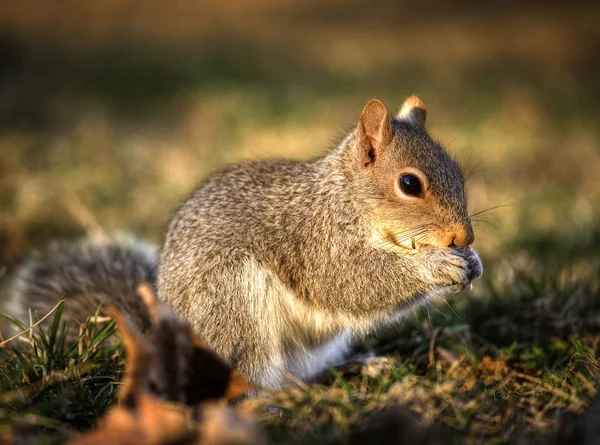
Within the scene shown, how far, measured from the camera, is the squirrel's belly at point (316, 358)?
2969mm

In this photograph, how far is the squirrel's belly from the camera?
2969 millimetres

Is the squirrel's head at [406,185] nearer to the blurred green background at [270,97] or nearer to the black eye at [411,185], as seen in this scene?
the black eye at [411,185]

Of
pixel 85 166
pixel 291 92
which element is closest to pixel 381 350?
pixel 85 166

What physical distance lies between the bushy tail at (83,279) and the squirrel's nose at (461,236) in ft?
5.00

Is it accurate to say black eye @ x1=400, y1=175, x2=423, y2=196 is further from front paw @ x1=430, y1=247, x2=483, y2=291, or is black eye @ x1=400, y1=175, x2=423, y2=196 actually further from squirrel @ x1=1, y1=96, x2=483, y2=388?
front paw @ x1=430, y1=247, x2=483, y2=291

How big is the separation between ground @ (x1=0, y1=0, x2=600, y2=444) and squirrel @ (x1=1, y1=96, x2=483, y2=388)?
0.28 m

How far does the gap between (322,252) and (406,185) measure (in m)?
0.48

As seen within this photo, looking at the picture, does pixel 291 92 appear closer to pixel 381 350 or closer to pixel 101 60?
pixel 101 60

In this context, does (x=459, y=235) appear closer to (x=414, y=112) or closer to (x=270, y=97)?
(x=414, y=112)

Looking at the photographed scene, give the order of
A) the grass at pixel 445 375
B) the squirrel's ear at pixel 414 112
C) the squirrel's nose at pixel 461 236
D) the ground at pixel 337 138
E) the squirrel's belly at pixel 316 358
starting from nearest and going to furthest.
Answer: the grass at pixel 445 375, the ground at pixel 337 138, the squirrel's nose at pixel 461 236, the squirrel's belly at pixel 316 358, the squirrel's ear at pixel 414 112

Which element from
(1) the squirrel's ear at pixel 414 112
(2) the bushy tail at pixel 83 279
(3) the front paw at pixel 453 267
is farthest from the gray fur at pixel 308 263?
(2) the bushy tail at pixel 83 279

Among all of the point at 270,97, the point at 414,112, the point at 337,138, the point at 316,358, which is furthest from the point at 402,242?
the point at 270,97

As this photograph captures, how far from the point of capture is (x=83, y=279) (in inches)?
141

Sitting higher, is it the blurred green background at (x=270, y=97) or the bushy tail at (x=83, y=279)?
the blurred green background at (x=270, y=97)
